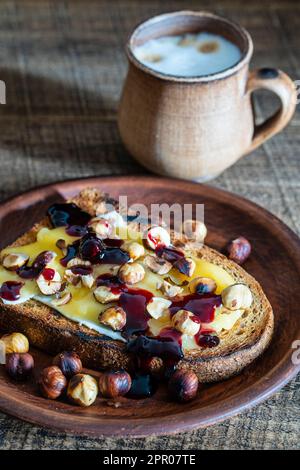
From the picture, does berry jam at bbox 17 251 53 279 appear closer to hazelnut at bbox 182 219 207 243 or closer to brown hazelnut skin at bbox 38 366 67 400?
brown hazelnut skin at bbox 38 366 67 400

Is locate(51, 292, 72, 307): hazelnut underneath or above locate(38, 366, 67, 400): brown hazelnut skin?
above

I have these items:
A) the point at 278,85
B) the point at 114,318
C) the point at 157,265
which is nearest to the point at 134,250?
the point at 157,265

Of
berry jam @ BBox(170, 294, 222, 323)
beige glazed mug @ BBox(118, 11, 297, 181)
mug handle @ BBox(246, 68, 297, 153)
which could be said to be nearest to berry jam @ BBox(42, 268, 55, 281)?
berry jam @ BBox(170, 294, 222, 323)

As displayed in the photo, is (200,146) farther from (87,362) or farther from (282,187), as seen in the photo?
(87,362)

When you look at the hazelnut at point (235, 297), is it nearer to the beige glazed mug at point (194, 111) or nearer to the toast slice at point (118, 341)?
the toast slice at point (118, 341)

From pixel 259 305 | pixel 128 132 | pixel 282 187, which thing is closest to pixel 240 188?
pixel 282 187

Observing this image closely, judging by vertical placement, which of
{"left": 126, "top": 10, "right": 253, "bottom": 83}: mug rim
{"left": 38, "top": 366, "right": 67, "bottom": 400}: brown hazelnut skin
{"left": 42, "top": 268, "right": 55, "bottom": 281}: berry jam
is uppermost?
{"left": 126, "top": 10, "right": 253, "bottom": 83}: mug rim

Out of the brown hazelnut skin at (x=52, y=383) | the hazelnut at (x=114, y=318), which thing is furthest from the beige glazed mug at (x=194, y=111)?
the brown hazelnut skin at (x=52, y=383)
